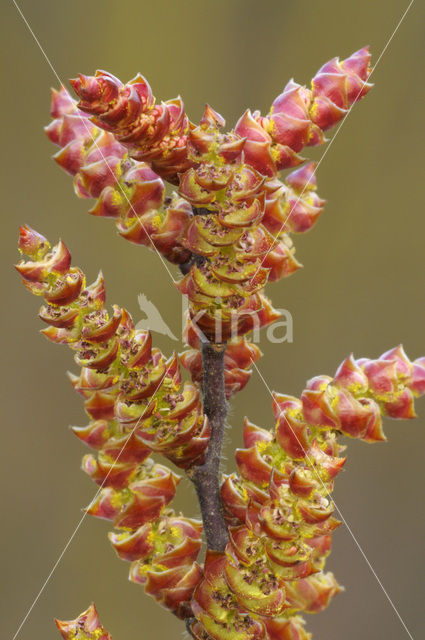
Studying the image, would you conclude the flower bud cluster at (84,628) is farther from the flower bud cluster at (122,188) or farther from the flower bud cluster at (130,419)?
the flower bud cluster at (122,188)

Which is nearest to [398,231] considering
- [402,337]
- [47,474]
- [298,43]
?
[402,337]

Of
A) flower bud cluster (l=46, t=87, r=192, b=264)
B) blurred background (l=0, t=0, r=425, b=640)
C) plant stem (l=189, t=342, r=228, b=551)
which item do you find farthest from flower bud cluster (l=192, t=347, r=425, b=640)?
blurred background (l=0, t=0, r=425, b=640)

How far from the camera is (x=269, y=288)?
133 centimetres

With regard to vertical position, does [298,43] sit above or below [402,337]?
above

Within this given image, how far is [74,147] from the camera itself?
45 centimetres

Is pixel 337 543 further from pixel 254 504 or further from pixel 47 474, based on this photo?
pixel 254 504

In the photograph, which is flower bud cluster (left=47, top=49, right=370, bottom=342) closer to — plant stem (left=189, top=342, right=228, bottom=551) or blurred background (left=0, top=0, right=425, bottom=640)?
plant stem (left=189, top=342, right=228, bottom=551)

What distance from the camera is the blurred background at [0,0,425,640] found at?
1.21 m

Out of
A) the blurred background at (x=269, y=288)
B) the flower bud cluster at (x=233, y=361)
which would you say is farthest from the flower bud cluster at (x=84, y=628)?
the blurred background at (x=269, y=288)

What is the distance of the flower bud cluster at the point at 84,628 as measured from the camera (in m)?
0.40

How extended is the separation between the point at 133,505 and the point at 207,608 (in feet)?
0.23

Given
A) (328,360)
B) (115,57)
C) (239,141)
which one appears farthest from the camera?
(328,360)

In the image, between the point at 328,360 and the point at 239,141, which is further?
the point at 328,360

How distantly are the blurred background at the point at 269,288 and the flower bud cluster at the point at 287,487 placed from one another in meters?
0.77
